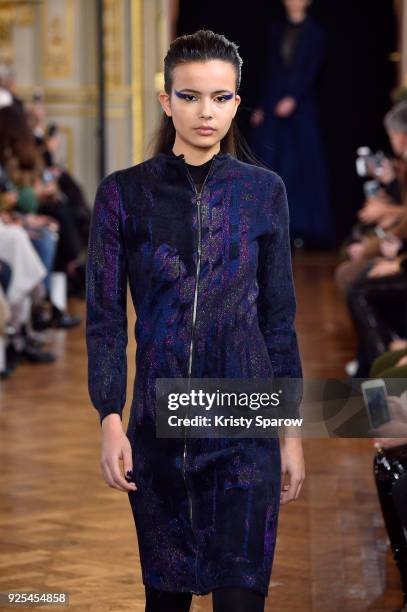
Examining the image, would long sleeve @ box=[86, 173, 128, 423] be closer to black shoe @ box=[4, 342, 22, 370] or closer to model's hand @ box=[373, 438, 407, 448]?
model's hand @ box=[373, 438, 407, 448]

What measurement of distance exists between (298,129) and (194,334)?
9302 millimetres

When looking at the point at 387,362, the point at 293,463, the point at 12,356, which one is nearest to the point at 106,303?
the point at 293,463

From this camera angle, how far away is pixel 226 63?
81.7 inches

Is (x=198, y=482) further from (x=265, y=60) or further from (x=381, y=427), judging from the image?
(x=265, y=60)

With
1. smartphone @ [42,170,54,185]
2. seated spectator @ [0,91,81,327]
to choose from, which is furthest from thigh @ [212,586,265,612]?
smartphone @ [42,170,54,185]

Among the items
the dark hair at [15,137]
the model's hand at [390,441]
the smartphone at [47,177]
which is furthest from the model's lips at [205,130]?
the smartphone at [47,177]

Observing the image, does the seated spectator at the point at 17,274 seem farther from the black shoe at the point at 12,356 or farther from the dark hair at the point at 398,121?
the dark hair at the point at 398,121

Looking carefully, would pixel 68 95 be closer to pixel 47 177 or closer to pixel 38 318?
pixel 47 177

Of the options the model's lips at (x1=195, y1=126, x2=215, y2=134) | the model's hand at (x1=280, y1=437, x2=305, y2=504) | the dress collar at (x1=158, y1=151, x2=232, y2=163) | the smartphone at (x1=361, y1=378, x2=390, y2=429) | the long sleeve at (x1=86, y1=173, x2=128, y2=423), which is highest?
the model's lips at (x1=195, y1=126, x2=215, y2=134)

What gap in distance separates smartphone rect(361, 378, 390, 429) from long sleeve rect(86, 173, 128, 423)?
28.9 inches

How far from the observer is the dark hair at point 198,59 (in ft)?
6.77

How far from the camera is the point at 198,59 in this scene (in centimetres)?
206

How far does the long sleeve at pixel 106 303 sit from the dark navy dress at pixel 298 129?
28.5 ft

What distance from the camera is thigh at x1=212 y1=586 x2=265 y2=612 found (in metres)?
2.03
